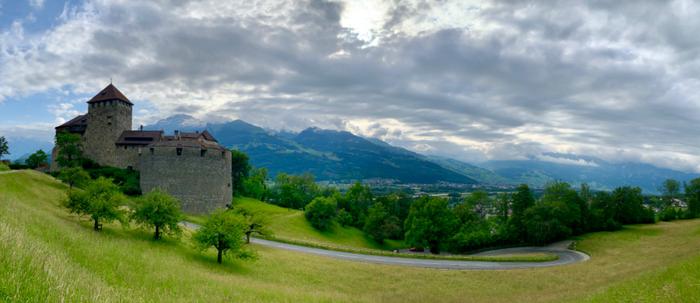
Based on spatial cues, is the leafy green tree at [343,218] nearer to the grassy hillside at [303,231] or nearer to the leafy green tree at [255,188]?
the grassy hillside at [303,231]

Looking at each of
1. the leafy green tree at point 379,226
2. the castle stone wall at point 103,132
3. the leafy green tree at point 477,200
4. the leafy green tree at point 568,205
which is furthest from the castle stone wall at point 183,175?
the leafy green tree at point 568,205

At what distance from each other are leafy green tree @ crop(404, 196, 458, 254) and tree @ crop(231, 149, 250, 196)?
4524 centimetres

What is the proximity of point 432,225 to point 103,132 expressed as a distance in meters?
64.5

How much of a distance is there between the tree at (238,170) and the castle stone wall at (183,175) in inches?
1073

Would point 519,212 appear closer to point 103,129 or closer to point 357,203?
point 357,203

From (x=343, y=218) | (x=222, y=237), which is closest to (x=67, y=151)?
(x=222, y=237)

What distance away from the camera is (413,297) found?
1092 inches

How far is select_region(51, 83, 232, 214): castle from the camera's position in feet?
202

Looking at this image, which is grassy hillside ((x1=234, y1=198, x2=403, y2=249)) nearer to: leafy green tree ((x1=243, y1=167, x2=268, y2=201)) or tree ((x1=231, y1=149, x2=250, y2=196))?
tree ((x1=231, y1=149, x2=250, y2=196))

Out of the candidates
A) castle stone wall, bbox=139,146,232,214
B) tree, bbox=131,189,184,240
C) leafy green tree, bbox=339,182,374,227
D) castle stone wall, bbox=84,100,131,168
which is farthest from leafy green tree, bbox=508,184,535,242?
castle stone wall, bbox=84,100,131,168

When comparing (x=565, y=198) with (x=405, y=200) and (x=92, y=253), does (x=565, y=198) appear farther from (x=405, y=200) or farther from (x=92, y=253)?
(x=92, y=253)

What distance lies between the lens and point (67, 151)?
6216cm

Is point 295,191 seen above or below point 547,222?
above

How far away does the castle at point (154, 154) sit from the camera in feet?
202
